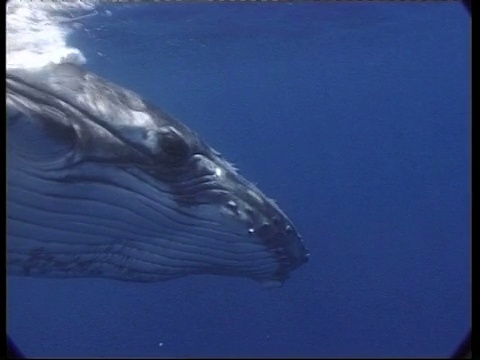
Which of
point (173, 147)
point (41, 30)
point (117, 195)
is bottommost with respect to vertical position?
point (117, 195)

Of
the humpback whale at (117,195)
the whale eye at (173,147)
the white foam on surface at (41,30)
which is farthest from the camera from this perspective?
the white foam on surface at (41,30)

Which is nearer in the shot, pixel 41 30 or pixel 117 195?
pixel 117 195

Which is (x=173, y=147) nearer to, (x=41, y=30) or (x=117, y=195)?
(x=117, y=195)

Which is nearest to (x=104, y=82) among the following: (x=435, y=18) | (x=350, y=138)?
(x=435, y=18)

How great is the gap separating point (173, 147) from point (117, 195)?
54cm

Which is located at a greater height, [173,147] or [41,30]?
[41,30]

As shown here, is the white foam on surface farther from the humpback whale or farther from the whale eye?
the whale eye

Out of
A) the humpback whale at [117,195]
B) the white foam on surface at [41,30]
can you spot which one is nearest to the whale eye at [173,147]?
the humpback whale at [117,195]

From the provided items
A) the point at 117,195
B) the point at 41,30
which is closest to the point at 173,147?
the point at 117,195

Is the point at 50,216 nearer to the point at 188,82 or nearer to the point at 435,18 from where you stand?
the point at 435,18

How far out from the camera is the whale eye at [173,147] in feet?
14.6

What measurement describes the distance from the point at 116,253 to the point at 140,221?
1.47 ft

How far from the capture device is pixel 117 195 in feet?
14.6

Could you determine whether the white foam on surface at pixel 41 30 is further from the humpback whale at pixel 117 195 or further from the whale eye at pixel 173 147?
the whale eye at pixel 173 147
